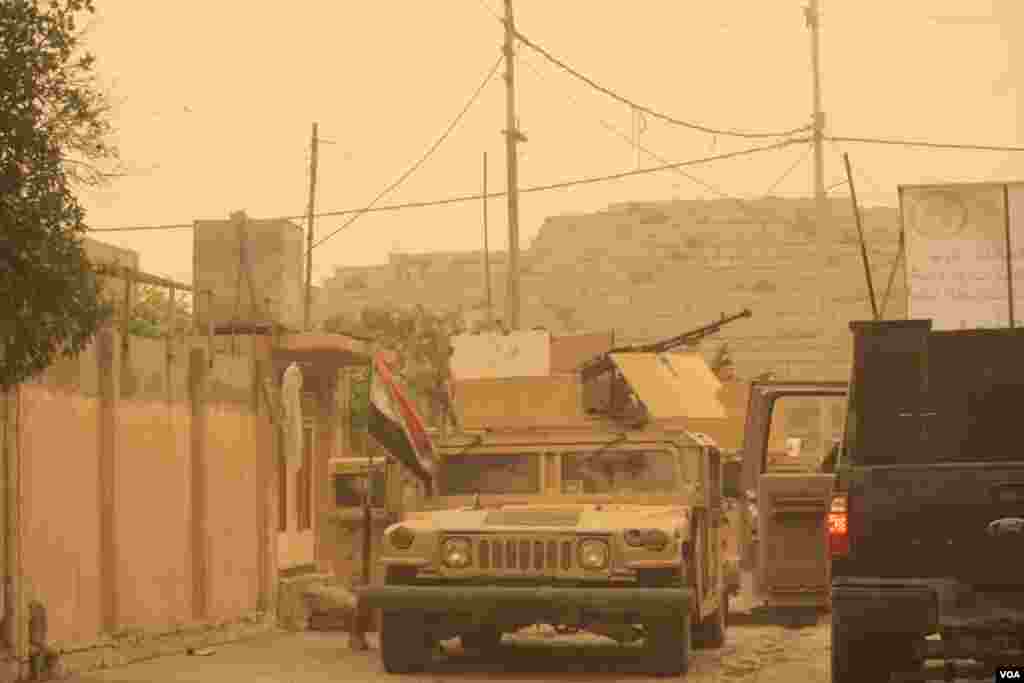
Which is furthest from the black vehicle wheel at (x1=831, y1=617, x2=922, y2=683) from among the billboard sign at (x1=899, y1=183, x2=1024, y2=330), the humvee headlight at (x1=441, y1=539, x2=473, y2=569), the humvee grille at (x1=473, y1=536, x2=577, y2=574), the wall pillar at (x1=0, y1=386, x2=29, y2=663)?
the billboard sign at (x1=899, y1=183, x2=1024, y2=330)

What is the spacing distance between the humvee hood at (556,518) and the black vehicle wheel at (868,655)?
15.4ft

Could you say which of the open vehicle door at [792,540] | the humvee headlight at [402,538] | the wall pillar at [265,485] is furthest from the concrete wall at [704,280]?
the humvee headlight at [402,538]

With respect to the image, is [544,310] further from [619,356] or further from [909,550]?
[909,550]

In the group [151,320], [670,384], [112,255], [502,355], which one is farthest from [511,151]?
[670,384]

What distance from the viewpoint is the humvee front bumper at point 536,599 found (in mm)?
14023

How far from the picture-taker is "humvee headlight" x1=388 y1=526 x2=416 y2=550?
1467 centimetres

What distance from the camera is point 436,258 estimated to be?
58719mm

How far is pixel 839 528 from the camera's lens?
32.0 feet

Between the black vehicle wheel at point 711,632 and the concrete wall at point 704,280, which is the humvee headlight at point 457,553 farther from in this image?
the concrete wall at point 704,280

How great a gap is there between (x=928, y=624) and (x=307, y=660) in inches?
298

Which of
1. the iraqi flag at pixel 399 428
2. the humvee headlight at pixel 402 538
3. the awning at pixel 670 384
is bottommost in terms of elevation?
the humvee headlight at pixel 402 538

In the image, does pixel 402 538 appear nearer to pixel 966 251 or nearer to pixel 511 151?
pixel 966 251

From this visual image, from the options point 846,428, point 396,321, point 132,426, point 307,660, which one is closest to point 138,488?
point 132,426

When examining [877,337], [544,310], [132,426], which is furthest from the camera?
[544,310]
